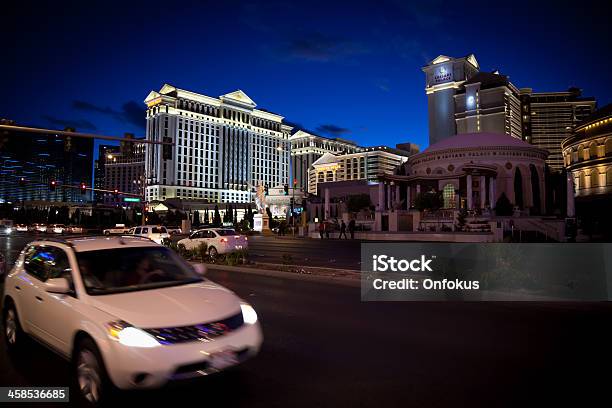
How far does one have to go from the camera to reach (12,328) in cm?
602

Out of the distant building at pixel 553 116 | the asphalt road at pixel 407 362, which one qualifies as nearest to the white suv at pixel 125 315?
the asphalt road at pixel 407 362

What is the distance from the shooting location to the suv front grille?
3972 millimetres

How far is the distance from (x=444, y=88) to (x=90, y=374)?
159 meters

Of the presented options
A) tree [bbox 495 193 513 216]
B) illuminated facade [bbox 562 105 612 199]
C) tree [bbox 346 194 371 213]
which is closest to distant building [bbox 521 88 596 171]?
illuminated facade [bbox 562 105 612 199]

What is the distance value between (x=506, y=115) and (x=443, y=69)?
31160mm

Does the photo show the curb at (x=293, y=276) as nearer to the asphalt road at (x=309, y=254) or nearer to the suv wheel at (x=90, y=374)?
the asphalt road at (x=309, y=254)

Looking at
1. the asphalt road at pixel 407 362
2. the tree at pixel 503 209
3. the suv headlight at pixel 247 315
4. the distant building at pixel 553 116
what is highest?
the distant building at pixel 553 116

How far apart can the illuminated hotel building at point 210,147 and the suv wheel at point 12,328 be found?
13334cm

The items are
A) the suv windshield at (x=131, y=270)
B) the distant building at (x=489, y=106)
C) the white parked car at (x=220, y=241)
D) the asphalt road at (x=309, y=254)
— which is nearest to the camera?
the suv windshield at (x=131, y=270)

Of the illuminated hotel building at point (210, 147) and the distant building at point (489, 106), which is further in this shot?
the illuminated hotel building at point (210, 147)

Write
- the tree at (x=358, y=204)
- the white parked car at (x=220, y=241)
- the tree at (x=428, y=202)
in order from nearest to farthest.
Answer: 1. the white parked car at (x=220, y=241)
2. the tree at (x=428, y=202)
3. the tree at (x=358, y=204)

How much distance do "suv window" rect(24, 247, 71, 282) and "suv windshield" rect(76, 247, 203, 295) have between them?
0.98 feet

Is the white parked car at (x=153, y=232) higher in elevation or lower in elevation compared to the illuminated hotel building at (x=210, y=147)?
lower

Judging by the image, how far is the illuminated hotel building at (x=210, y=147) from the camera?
14012cm
